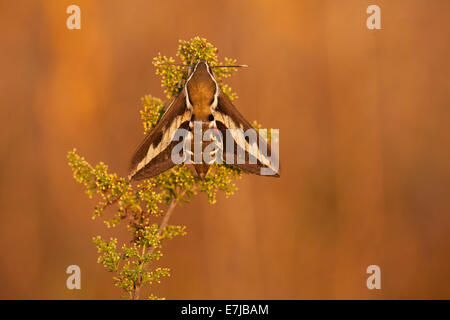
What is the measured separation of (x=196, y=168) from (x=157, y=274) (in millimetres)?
629

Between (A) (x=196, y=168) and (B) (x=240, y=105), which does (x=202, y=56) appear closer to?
(A) (x=196, y=168)

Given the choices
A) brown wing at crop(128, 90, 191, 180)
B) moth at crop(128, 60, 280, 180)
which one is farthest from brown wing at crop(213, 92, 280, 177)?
brown wing at crop(128, 90, 191, 180)

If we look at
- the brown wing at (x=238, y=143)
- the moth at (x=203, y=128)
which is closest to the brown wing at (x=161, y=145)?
the moth at (x=203, y=128)

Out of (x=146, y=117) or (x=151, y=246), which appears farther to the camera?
(x=146, y=117)

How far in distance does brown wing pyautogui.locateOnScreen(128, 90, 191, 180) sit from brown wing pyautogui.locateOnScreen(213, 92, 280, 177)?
0.22m

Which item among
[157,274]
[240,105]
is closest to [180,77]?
[157,274]

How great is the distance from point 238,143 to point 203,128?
0.92 ft

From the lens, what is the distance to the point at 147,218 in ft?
6.30

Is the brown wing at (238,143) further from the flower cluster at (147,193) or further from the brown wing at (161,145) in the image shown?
the brown wing at (161,145)

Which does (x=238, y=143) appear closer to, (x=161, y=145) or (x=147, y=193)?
(x=161, y=145)

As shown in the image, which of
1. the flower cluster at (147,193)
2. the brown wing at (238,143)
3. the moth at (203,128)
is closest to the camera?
the flower cluster at (147,193)

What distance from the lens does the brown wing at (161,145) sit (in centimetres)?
204

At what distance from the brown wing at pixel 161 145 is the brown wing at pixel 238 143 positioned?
0.74ft

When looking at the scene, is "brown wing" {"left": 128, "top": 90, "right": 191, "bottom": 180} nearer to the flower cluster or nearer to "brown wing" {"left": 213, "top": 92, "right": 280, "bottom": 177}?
the flower cluster
